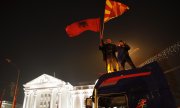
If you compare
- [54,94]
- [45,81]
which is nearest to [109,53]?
[54,94]

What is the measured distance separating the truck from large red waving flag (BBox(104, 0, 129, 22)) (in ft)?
14.3

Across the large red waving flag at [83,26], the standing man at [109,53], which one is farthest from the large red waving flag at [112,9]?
the standing man at [109,53]

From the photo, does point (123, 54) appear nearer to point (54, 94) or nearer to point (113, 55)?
point (113, 55)

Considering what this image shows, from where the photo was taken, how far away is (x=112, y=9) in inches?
385

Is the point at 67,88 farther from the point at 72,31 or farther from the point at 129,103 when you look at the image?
the point at 129,103

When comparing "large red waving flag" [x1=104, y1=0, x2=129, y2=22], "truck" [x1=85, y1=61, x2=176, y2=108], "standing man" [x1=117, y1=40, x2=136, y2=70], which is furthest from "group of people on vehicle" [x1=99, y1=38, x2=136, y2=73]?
"truck" [x1=85, y1=61, x2=176, y2=108]

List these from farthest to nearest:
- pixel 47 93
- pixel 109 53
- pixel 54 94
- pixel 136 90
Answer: pixel 47 93, pixel 54 94, pixel 109 53, pixel 136 90

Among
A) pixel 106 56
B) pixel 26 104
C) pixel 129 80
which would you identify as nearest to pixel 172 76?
pixel 106 56

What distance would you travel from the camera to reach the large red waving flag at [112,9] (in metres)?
9.62

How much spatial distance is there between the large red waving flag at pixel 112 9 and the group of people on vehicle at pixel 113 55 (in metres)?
1.39

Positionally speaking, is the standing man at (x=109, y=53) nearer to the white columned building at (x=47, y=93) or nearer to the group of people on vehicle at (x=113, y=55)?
the group of people on vehicle at (x=113, y=55)

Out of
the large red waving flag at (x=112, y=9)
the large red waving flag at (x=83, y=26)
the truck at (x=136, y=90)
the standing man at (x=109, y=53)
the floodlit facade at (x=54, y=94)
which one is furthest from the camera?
the floodlit facade at (x=54, y=94)

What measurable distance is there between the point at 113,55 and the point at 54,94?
37944mm

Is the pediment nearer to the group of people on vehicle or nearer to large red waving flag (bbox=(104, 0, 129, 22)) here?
large red waving flag (bbox=(104, 0, 129, 22))
